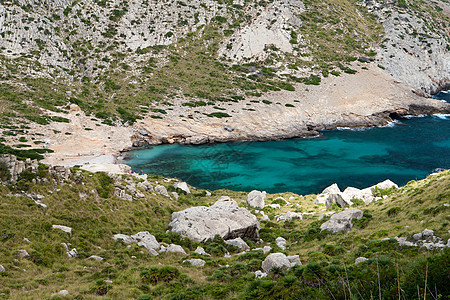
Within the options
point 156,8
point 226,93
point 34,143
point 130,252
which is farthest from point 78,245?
point 156,8

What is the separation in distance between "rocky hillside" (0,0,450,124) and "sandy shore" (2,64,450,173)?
13.1 feet

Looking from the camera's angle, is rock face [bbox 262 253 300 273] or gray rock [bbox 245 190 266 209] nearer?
rock face [bbox 262 253 300 273]

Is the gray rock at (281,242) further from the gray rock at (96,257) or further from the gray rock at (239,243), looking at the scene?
the gray rock at (96,257)

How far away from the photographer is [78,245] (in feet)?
70.7

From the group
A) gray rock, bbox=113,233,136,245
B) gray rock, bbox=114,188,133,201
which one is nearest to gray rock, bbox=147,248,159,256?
gray rock, bbox=113,233,136,245

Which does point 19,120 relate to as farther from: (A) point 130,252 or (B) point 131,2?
(B) point 131,2

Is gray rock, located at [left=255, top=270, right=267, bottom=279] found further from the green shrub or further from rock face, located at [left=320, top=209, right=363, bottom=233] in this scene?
the green shrub

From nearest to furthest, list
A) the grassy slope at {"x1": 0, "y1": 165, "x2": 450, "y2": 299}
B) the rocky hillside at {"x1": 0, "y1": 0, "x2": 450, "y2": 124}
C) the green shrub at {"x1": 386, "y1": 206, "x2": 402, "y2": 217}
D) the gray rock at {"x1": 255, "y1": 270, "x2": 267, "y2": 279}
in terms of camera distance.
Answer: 1. the grassy slope at {"x1": 0, "y1": 165, "x2": 450, "y2": 299}
2. the gray rock at {"x1": 255, "y1": 270, "x2": 267, "y2": 279}
3. the green shrub at {"x1": 386, "y1": 206, "x2": 402, "y2": 217}
4. the rocky hillside at {"x1": 0, "y1": 0, "x2": 450, "y2": 124}

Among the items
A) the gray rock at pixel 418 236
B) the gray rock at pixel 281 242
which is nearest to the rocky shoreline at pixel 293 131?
the gray rock at pixel 281 242

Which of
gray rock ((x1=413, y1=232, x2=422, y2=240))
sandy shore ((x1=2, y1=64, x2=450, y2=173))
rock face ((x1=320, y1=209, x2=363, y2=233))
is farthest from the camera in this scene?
sandy shore ((x1=2, y1=64, x2=450, y2=173))

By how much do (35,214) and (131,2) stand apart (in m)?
113

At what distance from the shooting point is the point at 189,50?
10981cm

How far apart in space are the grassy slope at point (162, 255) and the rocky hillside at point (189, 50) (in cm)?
5351

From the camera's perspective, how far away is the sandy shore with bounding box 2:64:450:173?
6562cm
